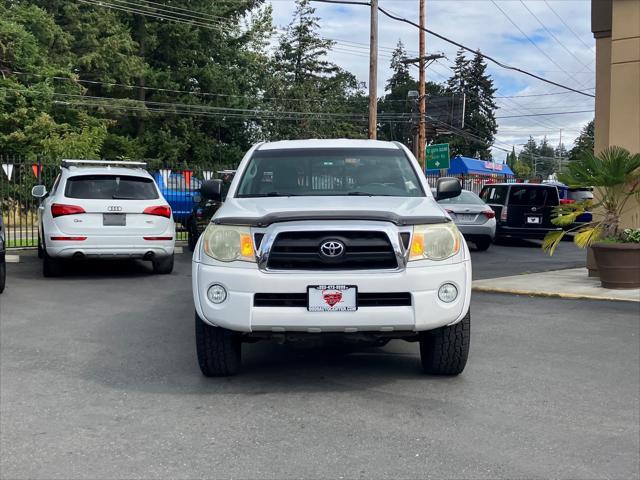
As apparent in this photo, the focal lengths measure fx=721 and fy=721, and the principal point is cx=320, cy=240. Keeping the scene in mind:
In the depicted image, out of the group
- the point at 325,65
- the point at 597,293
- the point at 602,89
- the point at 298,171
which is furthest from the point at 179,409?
the point at 325,65

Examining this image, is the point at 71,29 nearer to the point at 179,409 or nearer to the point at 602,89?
the point at 602,89

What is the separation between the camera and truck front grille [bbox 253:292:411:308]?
4.96 m

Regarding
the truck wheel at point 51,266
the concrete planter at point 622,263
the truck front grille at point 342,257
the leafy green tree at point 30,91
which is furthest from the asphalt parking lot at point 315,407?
the leafy green tree at point 30,91

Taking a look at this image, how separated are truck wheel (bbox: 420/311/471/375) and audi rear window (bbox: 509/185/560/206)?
15.1 metres

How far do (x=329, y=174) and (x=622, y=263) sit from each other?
589 cm

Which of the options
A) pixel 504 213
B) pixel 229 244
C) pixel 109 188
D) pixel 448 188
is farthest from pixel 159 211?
pixel 504 213

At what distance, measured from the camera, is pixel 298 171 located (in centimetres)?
638

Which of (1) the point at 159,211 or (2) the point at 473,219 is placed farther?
(2) the point at 473,219

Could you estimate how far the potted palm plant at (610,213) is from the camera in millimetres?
10383

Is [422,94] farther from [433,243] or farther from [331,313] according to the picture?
[331,313]

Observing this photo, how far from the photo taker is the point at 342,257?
500 centimetres

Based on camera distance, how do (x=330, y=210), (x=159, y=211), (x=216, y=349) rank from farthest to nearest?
(x=159, y=211) → (x=216, y=349) → (x=330, y=210)

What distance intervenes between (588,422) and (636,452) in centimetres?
49

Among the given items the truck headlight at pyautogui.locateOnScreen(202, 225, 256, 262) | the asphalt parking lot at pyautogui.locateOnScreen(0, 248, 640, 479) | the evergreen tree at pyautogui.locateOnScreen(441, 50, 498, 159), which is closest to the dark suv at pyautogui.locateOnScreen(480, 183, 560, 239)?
the asphalt parking lot at pyautogui.locateOnScreen(0, 248, 640, 479)
